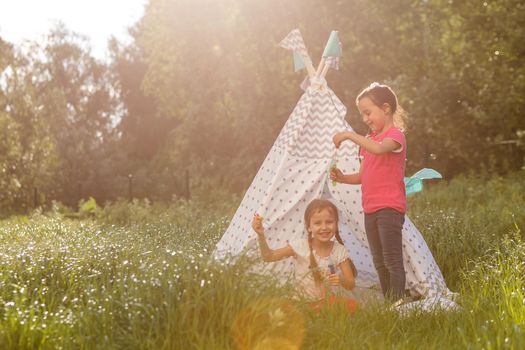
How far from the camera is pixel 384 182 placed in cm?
525

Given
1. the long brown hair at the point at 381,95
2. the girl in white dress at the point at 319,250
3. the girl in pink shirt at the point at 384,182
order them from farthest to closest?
1. the girl in white dress at the point at 319,250
2. the long brown hair at the point at 381,95
3. the girl in pink shirt at the point at 384,182

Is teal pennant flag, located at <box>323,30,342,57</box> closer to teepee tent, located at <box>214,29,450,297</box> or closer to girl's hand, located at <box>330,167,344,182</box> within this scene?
teepee tent, located at <box>214,29,450,297</box>

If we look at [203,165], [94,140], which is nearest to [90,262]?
[203,165]

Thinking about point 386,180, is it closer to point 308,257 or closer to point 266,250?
point 308,257

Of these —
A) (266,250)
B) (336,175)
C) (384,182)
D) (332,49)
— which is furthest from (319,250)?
(332,49)

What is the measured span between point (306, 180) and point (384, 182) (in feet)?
3.75

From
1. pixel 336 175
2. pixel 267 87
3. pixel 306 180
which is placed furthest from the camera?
pixel 267 87

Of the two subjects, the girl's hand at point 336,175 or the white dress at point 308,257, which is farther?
the girl's hand at point 336,175

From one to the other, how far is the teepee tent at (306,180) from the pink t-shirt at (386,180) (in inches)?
33.3

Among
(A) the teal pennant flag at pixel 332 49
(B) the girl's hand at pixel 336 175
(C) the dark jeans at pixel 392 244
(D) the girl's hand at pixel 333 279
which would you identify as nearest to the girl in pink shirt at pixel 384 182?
(C) the dark jeans at pixel 392 244

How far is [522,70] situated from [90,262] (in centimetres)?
1194

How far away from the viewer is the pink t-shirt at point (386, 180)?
518 cm

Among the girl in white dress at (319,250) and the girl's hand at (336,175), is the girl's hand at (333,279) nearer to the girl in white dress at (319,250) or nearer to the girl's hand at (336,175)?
the girl in white dress at (319,250)

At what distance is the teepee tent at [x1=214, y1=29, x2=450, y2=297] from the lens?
20.5 ft
